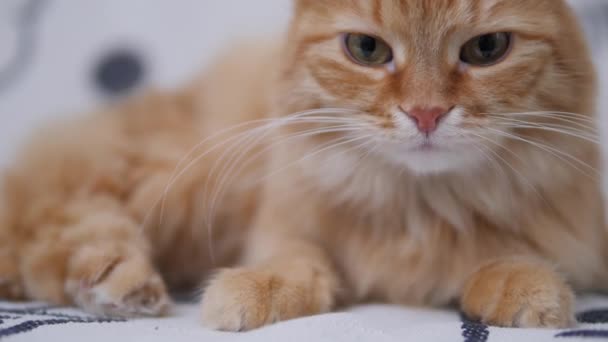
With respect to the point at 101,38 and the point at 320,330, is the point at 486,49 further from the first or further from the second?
the point at 101,38

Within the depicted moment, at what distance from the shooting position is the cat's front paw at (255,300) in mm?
1163

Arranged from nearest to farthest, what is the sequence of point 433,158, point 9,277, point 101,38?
point 433,158, point 9,277, point 101,38

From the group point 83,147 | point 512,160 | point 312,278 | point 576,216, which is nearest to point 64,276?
point 83,147

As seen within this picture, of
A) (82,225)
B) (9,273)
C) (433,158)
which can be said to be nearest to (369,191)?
(433,158)

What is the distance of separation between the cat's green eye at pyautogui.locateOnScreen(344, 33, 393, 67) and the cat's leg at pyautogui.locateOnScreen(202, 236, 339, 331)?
405 mm

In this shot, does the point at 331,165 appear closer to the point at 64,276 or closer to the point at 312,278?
the point at 312,278

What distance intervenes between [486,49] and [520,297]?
439 mm

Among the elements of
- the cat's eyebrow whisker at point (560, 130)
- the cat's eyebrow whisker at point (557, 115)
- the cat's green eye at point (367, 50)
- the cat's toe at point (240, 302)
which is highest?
the cat's green eye at point (367, 50)

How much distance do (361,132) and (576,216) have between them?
19.8 inches

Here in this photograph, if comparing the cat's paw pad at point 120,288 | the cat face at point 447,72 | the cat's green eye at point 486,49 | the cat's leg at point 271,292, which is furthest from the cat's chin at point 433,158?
the cat's paw pad at point 120,288

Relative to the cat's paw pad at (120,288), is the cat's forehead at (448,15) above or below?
above

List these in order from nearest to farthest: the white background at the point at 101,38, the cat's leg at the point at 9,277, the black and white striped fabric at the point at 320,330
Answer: the black and white striped fabric at the point at 320,330 < the cat's leg at the point at 9,277 < the white background at the point at 101,38

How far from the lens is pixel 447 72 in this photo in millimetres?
1169

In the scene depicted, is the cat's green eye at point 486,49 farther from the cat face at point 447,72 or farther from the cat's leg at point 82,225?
the cat's leg at point 82,225
